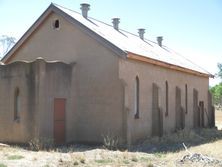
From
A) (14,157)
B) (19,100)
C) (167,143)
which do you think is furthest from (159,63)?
(14,157)

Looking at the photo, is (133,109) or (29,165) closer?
(29,165)

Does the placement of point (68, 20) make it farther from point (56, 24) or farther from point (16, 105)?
point (16, 105)

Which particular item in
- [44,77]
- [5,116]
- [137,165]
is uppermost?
[44,77]

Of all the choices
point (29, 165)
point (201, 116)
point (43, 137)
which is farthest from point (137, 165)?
point (201, 116)

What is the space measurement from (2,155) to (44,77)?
450cm

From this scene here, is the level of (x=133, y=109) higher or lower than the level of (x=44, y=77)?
lower

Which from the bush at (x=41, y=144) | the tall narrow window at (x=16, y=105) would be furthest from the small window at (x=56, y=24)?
the bush at (x=41, y=144)

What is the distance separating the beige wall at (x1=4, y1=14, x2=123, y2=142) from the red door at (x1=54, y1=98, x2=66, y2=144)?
0.34 metres

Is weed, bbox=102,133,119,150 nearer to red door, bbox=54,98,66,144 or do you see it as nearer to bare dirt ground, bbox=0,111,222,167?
bare dirt ground, bbox=0,111,222,167

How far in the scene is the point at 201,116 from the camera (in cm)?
3173

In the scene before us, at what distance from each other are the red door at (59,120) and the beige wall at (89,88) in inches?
13.6

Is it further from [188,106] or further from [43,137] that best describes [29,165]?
[188,106]

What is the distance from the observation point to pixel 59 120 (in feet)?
63.5

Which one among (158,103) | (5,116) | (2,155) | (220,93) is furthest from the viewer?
(220,93)
